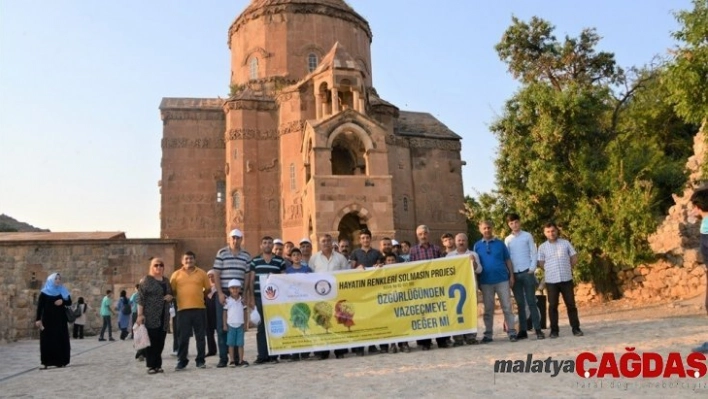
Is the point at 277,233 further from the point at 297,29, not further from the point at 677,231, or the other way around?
the point at 677,231

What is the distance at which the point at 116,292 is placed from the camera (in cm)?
2069

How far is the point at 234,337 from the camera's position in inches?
309

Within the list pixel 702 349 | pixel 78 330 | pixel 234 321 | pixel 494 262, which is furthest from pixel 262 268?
pixel 78 330

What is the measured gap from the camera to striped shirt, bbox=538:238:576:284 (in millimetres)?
8477

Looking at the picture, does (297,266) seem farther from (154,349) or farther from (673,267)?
(673,267)

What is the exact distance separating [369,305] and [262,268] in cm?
164

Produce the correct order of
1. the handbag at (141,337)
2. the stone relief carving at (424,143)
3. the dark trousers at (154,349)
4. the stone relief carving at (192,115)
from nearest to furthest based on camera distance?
the handbag at (141,337), the dark trousers at (154,349), the stone relief carving at (192,115), the stone relief carving at (424,143)

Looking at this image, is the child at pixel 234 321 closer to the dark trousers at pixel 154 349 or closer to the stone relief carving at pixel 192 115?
the dark trousers at pixel 154 349

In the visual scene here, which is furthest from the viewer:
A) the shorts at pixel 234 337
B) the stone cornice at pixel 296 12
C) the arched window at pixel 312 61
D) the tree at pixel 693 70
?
the stone cornice at pixel 296 12

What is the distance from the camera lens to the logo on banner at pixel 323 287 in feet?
27.4

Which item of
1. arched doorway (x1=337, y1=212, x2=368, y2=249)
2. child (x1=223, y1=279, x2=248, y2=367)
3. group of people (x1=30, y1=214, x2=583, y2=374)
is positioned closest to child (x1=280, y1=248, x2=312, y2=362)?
group of people (x1=30, y1=214, x2=583, y2=374)

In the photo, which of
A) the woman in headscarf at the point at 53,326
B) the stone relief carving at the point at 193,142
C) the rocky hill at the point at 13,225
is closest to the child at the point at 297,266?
the woman in headscarf at the point at 53,326

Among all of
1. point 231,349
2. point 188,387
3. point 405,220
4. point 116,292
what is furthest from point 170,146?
point 188,387

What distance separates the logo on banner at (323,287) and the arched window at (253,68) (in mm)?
19946
